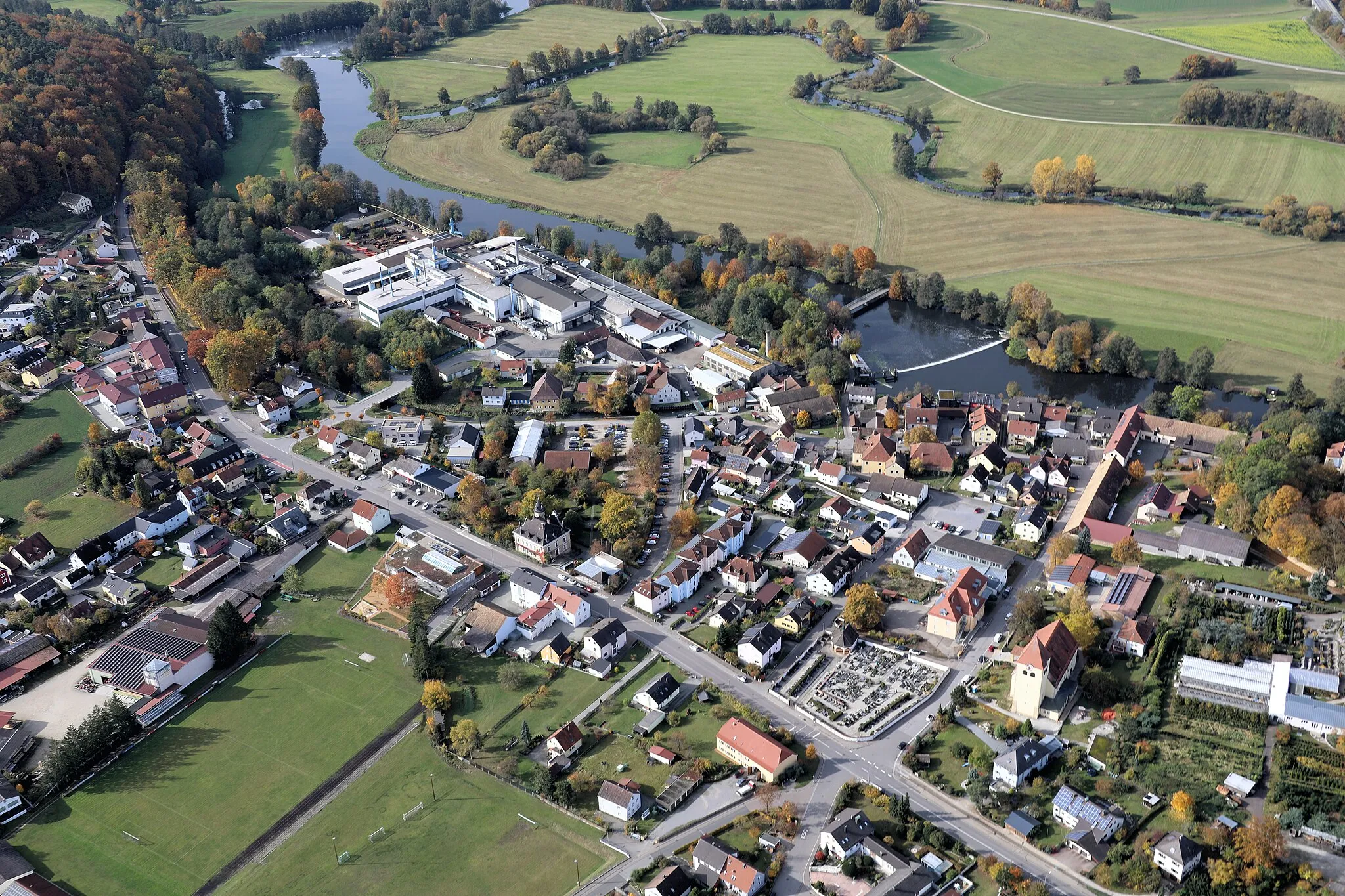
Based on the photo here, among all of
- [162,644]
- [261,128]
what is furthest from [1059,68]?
[162,644]

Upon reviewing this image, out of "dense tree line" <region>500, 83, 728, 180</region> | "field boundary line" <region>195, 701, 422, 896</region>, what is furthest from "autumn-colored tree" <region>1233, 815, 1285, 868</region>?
"dense tree line" <region>500, 83, 728, 180</region>

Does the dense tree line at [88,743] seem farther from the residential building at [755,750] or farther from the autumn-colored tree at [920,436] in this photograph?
the autumn-colored tree at [920,436]

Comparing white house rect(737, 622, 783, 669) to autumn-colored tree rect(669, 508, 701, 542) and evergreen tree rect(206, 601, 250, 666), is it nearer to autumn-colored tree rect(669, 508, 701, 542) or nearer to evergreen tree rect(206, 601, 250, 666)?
autumn-colored tree rect(669, 508, 701, 542)

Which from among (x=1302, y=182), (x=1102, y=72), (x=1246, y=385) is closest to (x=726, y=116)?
(x=1102, y=72)

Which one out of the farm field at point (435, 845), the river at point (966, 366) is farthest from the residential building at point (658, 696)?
the river at point (966, 366)

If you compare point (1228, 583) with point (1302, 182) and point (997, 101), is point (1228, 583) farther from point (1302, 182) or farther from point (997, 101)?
point (997, 101)
